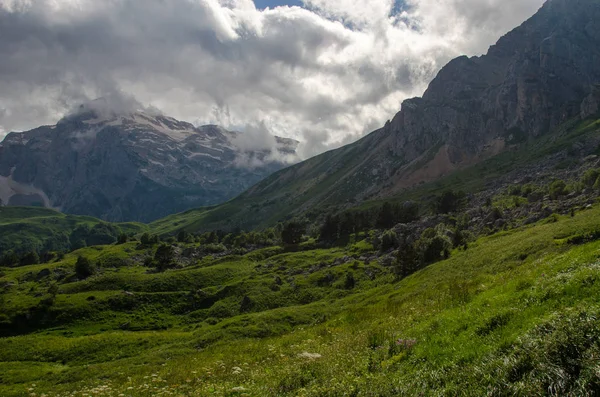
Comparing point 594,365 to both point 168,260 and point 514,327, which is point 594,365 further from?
point 168,260

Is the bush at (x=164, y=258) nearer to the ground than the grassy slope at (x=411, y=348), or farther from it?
farther from it

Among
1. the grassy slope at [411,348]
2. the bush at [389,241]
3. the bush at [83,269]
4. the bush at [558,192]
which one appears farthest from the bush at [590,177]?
the bush at [83,269]

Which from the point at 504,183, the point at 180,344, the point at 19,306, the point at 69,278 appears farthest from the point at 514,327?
the point at 504,183

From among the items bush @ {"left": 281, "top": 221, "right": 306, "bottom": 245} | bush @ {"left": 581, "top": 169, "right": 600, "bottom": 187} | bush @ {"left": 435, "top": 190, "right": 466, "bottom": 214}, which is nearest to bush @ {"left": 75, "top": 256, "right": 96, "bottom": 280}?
bush @ {"left": 281, "top": 221, "right": 306, "bottom": 245}

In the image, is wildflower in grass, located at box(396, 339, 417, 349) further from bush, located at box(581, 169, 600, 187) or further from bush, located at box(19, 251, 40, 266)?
bush, located at box(19, 251, 40, 266)

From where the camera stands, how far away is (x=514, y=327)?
47.0 feet

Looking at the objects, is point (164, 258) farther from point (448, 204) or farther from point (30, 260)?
point (448, 204)

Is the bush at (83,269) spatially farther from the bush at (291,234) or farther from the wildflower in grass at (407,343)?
the wildflower in grass at (407,343)

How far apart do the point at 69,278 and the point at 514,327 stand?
131 meters

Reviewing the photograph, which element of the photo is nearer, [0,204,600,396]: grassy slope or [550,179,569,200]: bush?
[0,204,600,396]: grassy slope

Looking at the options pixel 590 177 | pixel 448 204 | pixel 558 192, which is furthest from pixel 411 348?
pixel 448 204

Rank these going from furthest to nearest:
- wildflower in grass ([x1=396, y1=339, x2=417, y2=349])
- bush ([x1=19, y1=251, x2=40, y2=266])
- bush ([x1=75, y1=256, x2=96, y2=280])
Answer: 1. bush ([x1=19, y1=251, x2=40, y2=266])
2. bush ([x1=75, y1=256, x2=96, y2=280])
3. wildflower in grass ([x1=396, y1=339, x2=417, y2=349])

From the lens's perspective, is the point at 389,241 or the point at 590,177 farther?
the point at 590,177

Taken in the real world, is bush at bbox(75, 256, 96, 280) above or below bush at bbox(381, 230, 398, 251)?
above
